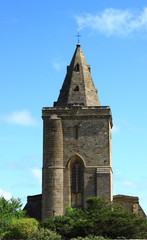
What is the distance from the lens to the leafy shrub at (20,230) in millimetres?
47312

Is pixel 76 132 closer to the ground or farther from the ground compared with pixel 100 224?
farther from the ground

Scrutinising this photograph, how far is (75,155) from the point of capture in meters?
58.2

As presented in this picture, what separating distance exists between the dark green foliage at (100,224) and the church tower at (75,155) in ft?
19.1

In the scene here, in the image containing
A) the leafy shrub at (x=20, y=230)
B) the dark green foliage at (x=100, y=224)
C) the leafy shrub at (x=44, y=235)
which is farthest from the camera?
the dark green foliage at (x=100, y=224)

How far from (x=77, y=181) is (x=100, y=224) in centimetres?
1056

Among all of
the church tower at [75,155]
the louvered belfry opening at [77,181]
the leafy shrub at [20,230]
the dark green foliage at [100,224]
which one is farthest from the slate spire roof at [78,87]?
the leafy shrub at [20,230]

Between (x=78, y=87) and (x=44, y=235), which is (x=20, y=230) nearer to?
(x=44, y=235)

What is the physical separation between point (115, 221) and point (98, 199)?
6064 millimetres

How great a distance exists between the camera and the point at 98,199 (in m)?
53.6

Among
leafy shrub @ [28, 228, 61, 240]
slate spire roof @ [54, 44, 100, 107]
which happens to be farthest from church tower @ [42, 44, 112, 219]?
leafy shrub @ [28, 228, 61, 240]

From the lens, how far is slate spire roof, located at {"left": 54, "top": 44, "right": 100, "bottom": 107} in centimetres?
5997

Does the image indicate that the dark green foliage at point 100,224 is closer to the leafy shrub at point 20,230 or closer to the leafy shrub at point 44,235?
the leafy shrub at point 20,230

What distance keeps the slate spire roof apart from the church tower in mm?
231

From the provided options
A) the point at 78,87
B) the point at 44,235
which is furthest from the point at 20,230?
the point at 78,87
